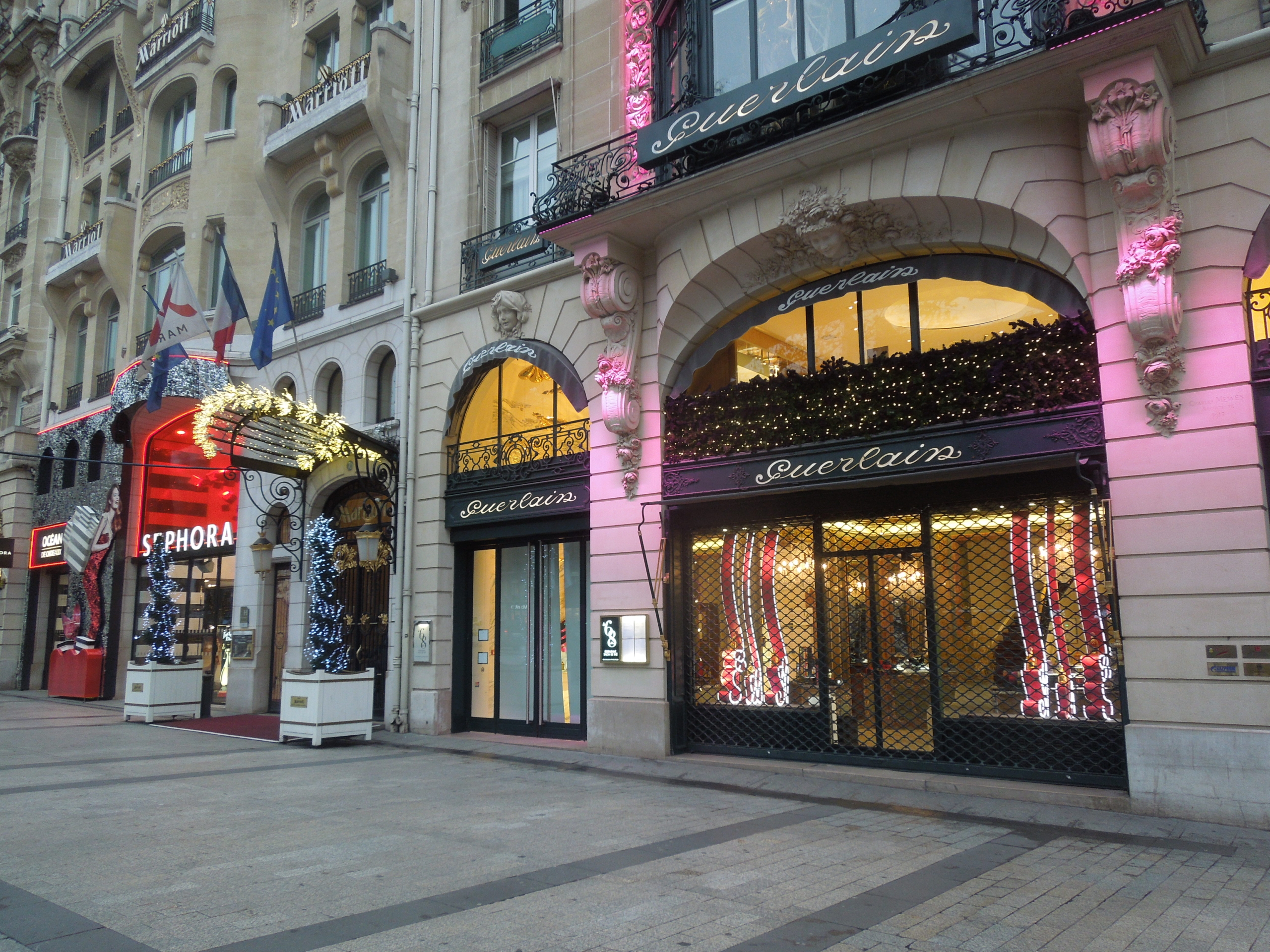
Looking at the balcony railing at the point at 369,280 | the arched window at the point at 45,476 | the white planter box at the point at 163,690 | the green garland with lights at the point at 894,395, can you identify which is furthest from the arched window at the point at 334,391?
the arched window at the point at 45,476

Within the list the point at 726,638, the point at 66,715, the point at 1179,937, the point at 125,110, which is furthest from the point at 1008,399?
the point at 125,110

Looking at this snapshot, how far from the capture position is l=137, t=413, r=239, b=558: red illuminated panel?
871 inches

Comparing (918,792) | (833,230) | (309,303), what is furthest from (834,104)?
(309,303)

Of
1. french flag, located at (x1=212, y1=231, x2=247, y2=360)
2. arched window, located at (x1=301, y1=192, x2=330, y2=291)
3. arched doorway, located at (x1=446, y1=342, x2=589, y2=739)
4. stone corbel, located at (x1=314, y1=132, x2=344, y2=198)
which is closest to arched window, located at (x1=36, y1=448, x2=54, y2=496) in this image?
arched window, located at (x1=301, y1=192, x2=330, y2=291)

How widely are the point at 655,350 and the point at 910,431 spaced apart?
4.09m

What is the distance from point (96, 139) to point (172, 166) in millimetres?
6906

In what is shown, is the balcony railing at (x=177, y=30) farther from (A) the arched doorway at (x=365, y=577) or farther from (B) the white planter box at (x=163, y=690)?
(B) the white planter box at (x=163, y=690)

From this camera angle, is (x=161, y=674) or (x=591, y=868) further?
(x=161, y=674)

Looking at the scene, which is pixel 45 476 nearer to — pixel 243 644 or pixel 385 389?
pixel 243 644

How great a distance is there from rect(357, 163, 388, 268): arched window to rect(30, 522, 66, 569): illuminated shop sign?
12875 millimetres

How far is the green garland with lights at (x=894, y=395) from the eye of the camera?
1006 centimetres

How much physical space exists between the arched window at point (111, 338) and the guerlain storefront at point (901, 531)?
65.8 feet

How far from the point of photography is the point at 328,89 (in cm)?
1903

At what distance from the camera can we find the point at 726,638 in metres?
12.9
